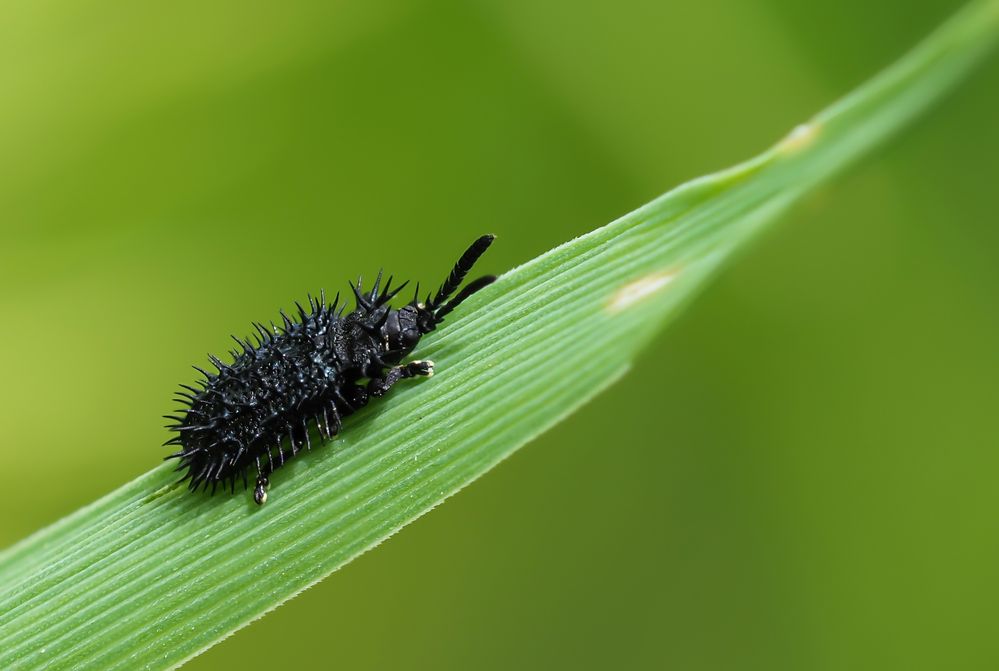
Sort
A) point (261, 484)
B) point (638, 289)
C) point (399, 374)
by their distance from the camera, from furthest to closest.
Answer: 1. point (399, 374)
2. point (261, 484)
3. point (638, 289)

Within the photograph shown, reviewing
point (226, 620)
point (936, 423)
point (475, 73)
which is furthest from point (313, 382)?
point (936, 423)

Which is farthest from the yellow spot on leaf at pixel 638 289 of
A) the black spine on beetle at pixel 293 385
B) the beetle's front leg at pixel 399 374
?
the beetle's front leg at pixel 399 374

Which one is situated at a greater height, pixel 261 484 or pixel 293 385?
pixel 293 385

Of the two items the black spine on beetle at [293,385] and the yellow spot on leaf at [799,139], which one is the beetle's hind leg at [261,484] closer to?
the black spine on beetle at [293,385]

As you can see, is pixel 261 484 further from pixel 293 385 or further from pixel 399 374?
pixel 399 374

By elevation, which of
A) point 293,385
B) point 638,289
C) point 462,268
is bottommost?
point 638,289

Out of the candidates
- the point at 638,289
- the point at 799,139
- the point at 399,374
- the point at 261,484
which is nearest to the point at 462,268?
the point at 399,374

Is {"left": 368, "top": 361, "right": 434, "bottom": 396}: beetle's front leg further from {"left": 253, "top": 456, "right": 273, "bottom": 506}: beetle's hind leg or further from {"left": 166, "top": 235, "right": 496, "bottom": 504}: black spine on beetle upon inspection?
{"left": 253, "top": 456, "right": 273, "bottom": 506}: beetle's hind leg
